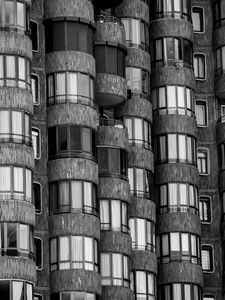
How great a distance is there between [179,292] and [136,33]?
21.3m

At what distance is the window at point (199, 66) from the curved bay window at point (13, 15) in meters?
20.6

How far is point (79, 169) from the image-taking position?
143 meters

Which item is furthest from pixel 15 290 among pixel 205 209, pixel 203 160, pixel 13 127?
pixel 203 160

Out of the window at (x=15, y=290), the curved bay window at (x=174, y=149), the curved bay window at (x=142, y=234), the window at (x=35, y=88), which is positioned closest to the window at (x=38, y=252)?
the window at (x=15, y=290)

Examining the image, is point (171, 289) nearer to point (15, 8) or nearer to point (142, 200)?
point (142, 200)

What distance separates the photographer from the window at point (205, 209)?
507ft

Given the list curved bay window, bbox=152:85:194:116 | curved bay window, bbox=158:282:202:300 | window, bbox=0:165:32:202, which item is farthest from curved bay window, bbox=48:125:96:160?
curved bay window, bbox=158:282:202:300

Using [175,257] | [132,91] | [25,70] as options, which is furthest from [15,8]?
[175,257]

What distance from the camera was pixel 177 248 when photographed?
15025 centimetres

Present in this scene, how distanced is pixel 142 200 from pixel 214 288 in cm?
969

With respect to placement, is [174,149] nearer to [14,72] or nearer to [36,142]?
[36,142]

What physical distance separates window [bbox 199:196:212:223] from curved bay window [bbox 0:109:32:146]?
66.5 ft

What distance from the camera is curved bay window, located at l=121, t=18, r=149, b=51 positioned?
154 meters

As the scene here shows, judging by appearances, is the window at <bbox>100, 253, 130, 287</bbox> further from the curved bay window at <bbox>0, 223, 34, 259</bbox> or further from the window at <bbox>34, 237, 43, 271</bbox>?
the curved bay window at <bbox>0, 223, 34, 259</bbox>
